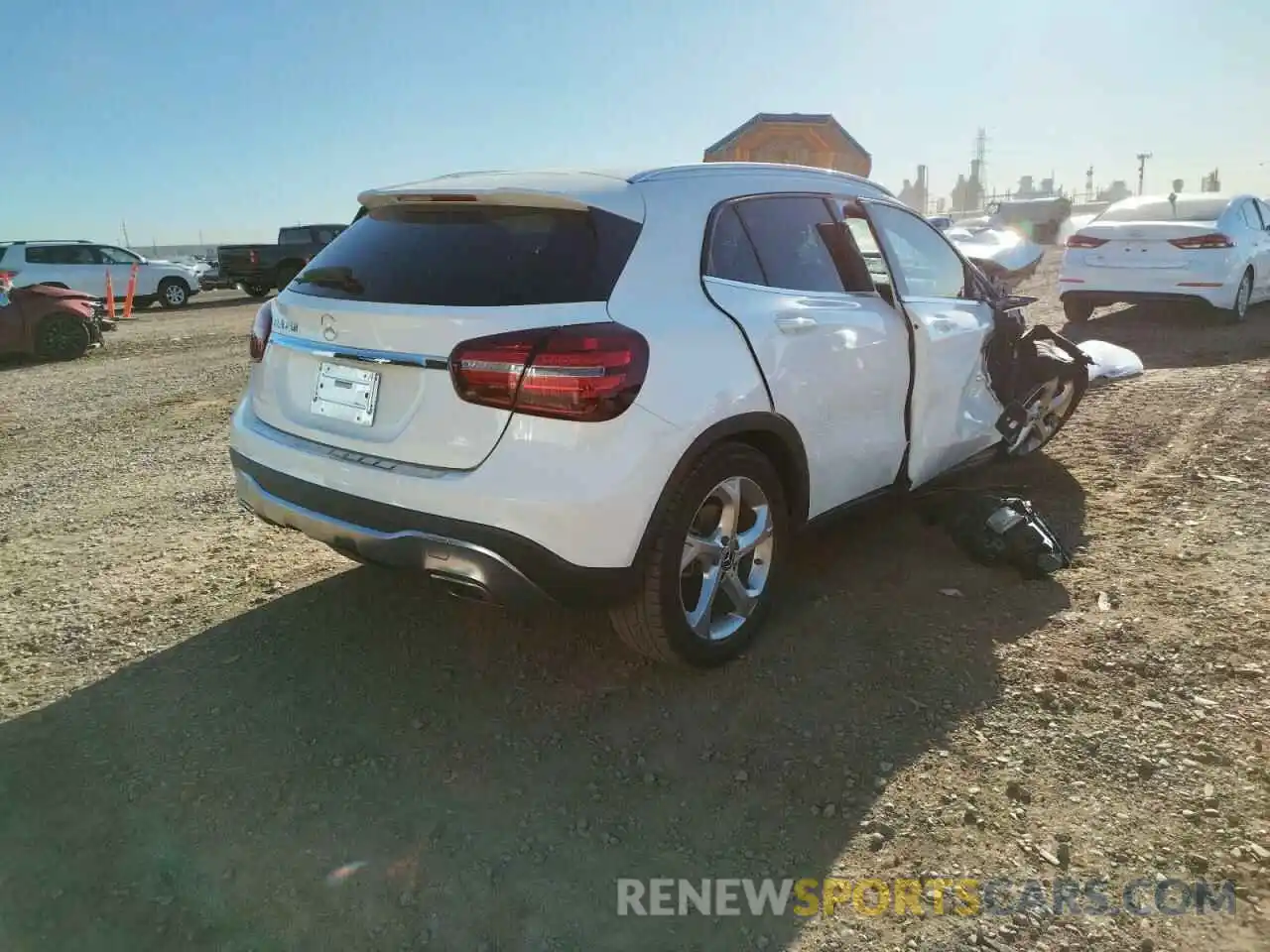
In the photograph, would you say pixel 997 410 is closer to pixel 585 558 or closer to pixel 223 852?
pixel 585 558

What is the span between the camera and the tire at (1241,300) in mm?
10070

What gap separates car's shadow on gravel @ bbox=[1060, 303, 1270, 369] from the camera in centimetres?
851

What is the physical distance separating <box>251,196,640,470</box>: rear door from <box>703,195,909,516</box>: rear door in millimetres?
492

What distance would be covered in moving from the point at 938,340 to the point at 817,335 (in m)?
0.95

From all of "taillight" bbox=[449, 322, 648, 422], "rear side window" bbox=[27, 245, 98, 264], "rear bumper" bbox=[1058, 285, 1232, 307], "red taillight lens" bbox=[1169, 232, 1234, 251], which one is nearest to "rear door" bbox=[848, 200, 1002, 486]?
"taillight" bbox=[449, 322, 648, 422]

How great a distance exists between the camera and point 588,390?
8.39 ft

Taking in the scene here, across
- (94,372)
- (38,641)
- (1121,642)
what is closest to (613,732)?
(1121,642)

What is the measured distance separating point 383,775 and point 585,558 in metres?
0.88

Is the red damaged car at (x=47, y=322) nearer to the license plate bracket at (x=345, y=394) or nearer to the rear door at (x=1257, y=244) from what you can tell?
the license plate bracket at (x=345, y=394)

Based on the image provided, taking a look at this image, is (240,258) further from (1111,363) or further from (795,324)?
(795,324)

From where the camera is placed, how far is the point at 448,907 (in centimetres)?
221

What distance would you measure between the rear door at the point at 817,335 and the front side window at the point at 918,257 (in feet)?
0.91

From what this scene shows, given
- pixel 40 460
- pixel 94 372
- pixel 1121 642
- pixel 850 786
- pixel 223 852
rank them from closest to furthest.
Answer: pixel 223 852, pixel 850 786, pixel 1121 642, pixel 40 460, pixel 94 372

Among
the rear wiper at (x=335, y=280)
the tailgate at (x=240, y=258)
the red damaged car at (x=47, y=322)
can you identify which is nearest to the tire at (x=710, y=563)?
the rear wiper at (x=335, y=280)
